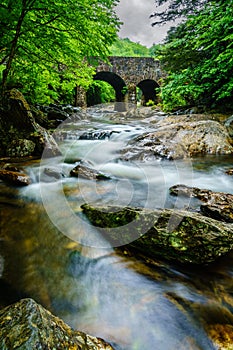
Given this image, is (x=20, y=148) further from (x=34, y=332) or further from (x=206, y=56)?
(x=206, y=56)

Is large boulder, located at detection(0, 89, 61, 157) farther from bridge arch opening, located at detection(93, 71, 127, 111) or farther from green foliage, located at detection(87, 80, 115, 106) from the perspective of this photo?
green foliage, located at detection(87, 80, 115, 106)

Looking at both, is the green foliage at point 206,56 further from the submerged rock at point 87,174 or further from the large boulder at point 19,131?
the large boulder at point 19,131

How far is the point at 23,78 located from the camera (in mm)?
6398

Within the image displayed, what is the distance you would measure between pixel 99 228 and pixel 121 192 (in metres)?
1.26

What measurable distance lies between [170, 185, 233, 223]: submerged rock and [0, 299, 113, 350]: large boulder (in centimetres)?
182

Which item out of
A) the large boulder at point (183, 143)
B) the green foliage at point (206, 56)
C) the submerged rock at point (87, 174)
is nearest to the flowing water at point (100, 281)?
the submerged rock at point (87, 174)

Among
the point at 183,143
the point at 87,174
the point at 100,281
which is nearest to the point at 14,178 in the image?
the point at 87,174

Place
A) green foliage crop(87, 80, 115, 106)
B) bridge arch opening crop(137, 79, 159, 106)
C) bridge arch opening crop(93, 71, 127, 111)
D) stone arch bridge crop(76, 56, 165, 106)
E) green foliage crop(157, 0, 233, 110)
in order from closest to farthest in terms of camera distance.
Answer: green foliage crop(157, 0, 233, 110) → stone arch bridge crop(76, 56, 165, 106) → bridge arch opening crop(93, 71, 127, 111) → green foliage crop(87, 80, 115, 106) → bridge arch opening crop(137, 79, 159, 106)

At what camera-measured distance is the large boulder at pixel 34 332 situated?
86 cm

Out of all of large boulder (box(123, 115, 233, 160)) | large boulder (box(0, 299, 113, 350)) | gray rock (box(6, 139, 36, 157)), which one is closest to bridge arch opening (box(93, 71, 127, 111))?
large boulder (box(123, 115, 233, 160))

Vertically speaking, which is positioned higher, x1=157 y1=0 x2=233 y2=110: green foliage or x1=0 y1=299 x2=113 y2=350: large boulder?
x1=157 y1=0 x2=233 y2=110: green foliage

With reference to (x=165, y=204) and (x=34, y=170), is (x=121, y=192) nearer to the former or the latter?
(x=165, y=204)

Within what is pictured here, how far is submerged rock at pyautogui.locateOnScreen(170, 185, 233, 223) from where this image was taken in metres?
2.40

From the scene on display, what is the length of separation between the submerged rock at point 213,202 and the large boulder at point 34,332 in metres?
1.82
